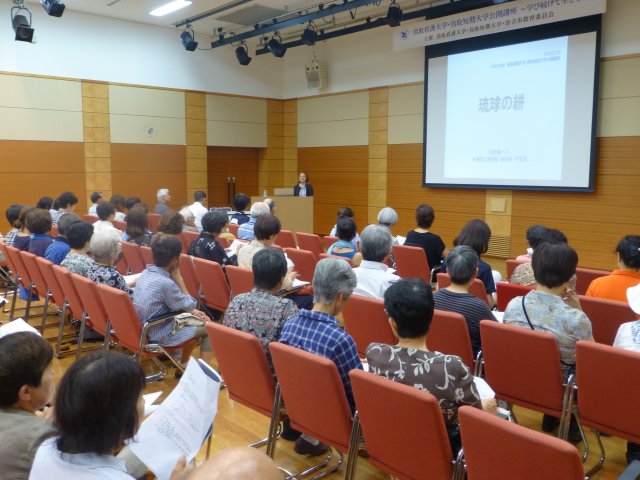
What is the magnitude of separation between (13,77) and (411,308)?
9.86m

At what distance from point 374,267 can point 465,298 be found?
93 centimetres

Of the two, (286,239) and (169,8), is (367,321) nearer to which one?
(286,239)

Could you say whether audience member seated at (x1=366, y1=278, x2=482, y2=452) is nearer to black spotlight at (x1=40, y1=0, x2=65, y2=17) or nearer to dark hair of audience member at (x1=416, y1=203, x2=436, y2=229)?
dark hair of audience member at (x1=416, y1=203, x2=436, y2=229)

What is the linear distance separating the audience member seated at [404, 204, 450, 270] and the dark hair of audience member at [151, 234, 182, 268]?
2846mm

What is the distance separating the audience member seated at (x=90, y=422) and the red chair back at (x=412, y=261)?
4.27 m

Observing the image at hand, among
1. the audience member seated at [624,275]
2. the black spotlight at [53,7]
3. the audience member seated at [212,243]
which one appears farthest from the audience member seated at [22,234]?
the audience member seated at [624,275]

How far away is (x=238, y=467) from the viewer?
0.89 meters

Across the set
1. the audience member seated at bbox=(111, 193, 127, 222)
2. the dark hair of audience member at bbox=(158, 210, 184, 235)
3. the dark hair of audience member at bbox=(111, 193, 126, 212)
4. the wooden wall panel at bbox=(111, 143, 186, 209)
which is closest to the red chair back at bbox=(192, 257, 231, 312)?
the dark hair of audience member at bbox=(158, 210, 184, 235)

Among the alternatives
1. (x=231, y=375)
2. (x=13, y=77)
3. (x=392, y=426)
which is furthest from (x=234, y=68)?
(x=392, y=426)

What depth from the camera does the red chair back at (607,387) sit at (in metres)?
2.24

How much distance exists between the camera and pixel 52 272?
14.1ft

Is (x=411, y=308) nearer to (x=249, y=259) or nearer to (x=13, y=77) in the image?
(x=249, y=259)

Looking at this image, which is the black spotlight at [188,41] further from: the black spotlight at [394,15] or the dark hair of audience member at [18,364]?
the dark hair of audience member at [18,364]

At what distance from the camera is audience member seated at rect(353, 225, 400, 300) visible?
12.3ft
